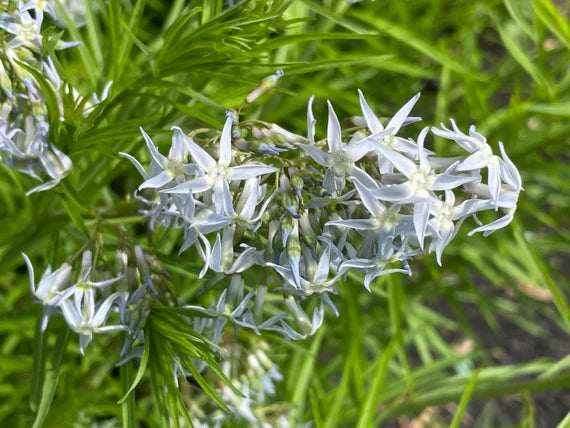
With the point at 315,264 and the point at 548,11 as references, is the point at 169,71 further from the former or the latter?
the point at 548,11

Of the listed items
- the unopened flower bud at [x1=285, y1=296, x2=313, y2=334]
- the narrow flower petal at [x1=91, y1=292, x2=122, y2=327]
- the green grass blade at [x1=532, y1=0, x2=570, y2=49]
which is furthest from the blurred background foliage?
the unopened flower bud at [x1=285, y1=296, x2=313, y2=334]

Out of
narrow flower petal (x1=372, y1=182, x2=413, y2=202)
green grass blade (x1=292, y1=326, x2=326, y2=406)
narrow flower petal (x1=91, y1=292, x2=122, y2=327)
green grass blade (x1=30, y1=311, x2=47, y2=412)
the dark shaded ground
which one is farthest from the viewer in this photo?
the dark shaded ground

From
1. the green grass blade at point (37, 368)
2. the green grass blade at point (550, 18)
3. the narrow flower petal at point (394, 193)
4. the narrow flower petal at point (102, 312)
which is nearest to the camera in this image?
the narrow flower petal at point (394, 193)

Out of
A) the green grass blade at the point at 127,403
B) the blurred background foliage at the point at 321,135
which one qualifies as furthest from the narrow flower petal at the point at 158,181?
the green grass blade at the point at 127,403

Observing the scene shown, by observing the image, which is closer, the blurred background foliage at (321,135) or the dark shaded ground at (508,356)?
the blurred background foliage at (321,135)

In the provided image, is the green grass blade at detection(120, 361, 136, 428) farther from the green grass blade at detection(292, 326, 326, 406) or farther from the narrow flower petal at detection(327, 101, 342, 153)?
the green grass blade at detection(292, 326, 326, 406)

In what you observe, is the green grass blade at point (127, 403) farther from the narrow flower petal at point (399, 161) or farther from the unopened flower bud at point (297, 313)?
the narrow flower petal at point (399, 161)
